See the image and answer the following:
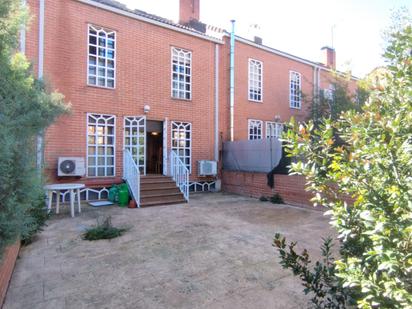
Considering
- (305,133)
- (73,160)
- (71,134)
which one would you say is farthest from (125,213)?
(305,133)

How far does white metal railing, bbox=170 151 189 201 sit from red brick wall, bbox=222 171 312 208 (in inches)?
95.2

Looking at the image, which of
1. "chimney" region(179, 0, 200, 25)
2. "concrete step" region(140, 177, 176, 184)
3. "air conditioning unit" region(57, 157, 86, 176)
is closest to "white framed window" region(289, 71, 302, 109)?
"chimney" region(179, 0, 200, 25)

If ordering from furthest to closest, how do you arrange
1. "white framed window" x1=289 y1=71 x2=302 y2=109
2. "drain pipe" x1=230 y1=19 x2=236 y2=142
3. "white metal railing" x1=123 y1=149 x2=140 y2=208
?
1. "white framed window" x1=289 y1=71 x2=302 y2=109
2. "drain pipe" x1=230 y1=19 x2=236 y2=142
3. "white metal railing" x1=123 y1=149 x2=140 y2=208

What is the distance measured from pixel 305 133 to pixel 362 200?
0.48m

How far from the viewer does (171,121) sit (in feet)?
33.4

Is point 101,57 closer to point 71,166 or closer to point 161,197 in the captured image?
point 71,166

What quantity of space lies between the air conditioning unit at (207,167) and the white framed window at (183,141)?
1.37 feet

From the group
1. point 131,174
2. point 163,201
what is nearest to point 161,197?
point 163,201

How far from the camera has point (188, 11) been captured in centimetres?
1204

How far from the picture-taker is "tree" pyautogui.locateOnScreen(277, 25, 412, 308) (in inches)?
48.9

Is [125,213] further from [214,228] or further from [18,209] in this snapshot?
[18,209]

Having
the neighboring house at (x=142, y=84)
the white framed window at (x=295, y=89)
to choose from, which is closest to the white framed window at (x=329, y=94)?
the white framed window at (x=295, y=89)

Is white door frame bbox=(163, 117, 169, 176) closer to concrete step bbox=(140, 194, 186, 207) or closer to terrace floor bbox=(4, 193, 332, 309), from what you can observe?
concrete step bbox=(140, 194, 186, 207)

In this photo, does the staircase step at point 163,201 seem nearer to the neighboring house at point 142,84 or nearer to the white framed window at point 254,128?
the neighboring house at point 142,84
